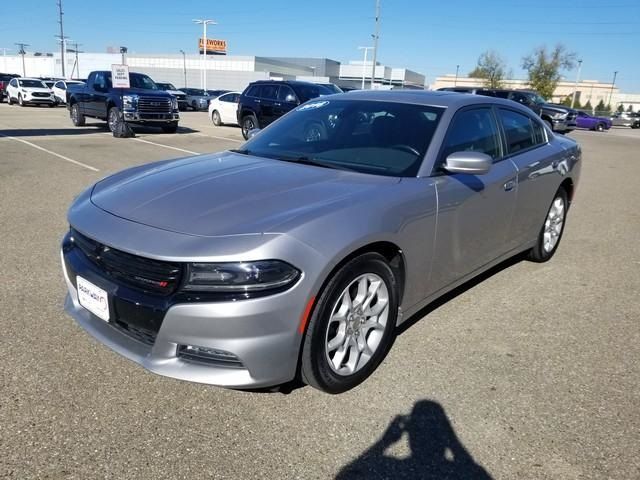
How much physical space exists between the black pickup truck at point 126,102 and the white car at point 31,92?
14380 millimetres

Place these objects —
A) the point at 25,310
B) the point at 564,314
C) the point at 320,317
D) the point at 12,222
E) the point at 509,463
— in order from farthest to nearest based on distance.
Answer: the point at 12,222 → the point at 564,314 → the point at 25,310 → the point at 320,317 → the point at 509,463

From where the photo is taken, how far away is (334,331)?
2.73m

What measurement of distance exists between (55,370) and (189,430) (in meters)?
0.97

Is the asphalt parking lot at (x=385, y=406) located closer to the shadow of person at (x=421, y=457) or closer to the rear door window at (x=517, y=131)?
the shadow of person at (x=421, y=457)

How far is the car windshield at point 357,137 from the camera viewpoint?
3.36 m

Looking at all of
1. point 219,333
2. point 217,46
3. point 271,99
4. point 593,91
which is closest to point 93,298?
point 219,333

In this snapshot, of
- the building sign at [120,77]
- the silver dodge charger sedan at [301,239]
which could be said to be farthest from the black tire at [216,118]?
the silver dodge charger sedan at [301,239]

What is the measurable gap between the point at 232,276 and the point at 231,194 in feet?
2.27

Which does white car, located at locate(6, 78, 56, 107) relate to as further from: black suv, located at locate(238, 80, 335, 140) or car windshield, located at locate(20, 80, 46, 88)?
black suv, located at locate(238, 80, 335, 140)

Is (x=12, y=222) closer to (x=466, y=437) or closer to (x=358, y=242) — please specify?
(x=358, y=242)

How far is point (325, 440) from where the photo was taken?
96.6 inches

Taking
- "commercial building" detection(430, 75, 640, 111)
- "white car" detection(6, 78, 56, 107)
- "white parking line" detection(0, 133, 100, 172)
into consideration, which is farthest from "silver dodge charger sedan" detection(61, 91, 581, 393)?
"commercial building" detection(430, 75, 640, 111)

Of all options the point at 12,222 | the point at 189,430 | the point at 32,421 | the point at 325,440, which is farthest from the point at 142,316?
the point at 12,222

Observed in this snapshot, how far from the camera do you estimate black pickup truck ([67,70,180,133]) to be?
15188 mm
